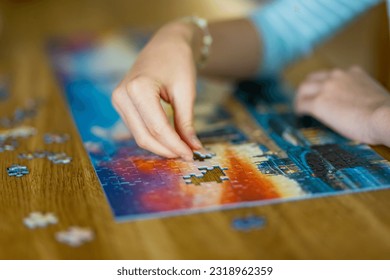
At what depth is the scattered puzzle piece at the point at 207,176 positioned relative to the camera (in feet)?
3.54

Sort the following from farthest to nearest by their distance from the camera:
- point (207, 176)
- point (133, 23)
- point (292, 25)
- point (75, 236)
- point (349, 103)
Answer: point (133, 23) → point (292, 25) → point (349, 103) → point (207, 176) → point (75, 236)

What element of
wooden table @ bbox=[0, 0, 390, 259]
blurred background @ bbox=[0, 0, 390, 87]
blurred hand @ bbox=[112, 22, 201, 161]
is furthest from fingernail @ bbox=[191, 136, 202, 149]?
blurred background @ bbox=[0, 0, 390, 87]

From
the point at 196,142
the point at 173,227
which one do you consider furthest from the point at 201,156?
the point at 173,227

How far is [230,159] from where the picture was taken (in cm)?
117

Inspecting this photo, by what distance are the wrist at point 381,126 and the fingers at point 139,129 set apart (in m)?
0.39

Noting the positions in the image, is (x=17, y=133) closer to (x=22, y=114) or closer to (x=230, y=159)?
(x=22, y=114)

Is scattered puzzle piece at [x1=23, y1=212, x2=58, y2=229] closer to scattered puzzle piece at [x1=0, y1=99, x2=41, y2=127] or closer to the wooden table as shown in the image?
the wooden table

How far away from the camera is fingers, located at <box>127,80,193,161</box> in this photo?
114 centimetres

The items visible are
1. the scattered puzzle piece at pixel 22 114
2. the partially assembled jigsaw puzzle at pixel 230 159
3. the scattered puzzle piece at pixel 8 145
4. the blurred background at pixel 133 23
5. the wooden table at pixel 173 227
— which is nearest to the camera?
the wooden table at pixel 173 227

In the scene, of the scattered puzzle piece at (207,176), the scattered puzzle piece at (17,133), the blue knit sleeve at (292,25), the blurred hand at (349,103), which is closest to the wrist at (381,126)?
the blurred hand at (349,103)

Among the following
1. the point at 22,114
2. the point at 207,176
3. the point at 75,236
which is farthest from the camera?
the point at 22,114

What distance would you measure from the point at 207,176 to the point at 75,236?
27 cm

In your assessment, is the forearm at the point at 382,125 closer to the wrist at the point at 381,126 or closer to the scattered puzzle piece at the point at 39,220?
the wrist at the point at 381,126
